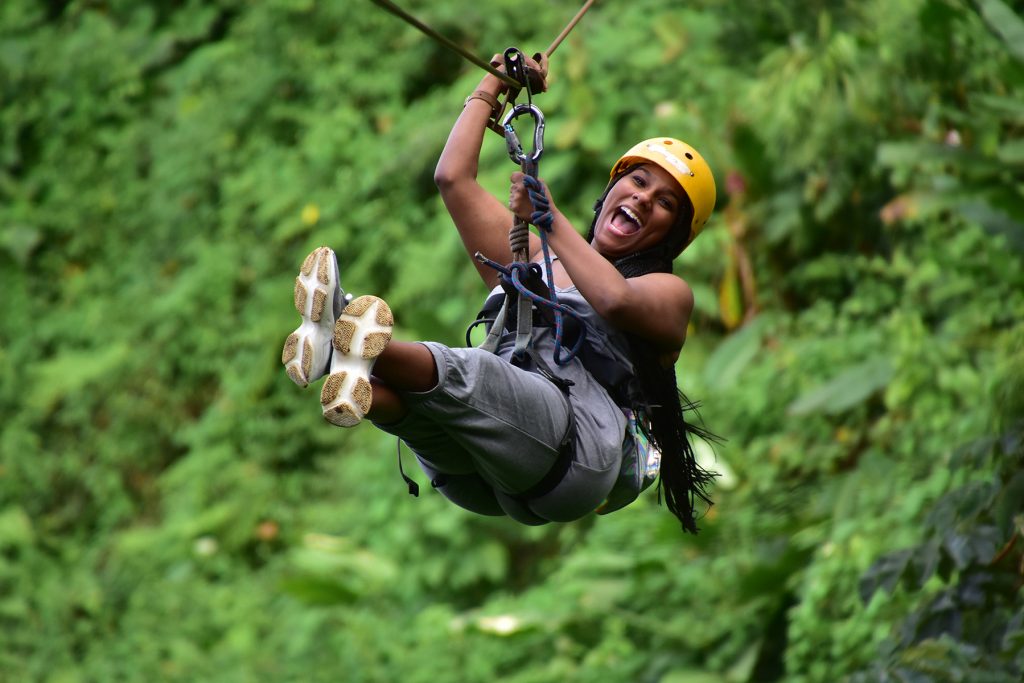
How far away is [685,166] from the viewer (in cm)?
345

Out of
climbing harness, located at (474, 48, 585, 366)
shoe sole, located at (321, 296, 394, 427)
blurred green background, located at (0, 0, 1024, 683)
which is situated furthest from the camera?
blurred green background, located at (0, 0, 1024, 683)

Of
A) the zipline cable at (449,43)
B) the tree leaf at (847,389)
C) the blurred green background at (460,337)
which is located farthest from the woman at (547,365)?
the tree leaf at (847,389)

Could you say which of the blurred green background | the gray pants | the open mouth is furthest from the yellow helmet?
the blurred green background

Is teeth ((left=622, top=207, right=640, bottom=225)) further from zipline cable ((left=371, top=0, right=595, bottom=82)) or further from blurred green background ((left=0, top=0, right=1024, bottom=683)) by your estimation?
blurred green background ((left=0, top=0, right=1024, bottom=683))

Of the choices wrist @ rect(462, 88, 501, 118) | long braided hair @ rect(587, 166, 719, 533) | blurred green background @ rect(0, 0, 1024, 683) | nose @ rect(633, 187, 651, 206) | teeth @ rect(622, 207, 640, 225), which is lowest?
blurred green background @ rect(0, 0, 1024, 683)

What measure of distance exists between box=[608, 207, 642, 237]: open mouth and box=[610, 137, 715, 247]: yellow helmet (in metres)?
0.14

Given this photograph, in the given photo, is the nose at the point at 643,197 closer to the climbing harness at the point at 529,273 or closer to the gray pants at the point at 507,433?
the climbing harness at the point at 529,273

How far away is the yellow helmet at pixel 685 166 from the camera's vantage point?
11.3 feet

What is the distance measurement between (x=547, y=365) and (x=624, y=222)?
1.54 feet

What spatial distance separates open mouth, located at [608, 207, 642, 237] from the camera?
3.46 meters

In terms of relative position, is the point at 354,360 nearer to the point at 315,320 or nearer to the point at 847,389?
the point at 315,320

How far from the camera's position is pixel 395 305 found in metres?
8.20

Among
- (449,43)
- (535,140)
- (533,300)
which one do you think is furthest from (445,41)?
(533,300)

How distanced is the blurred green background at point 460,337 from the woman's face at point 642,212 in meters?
1.53
